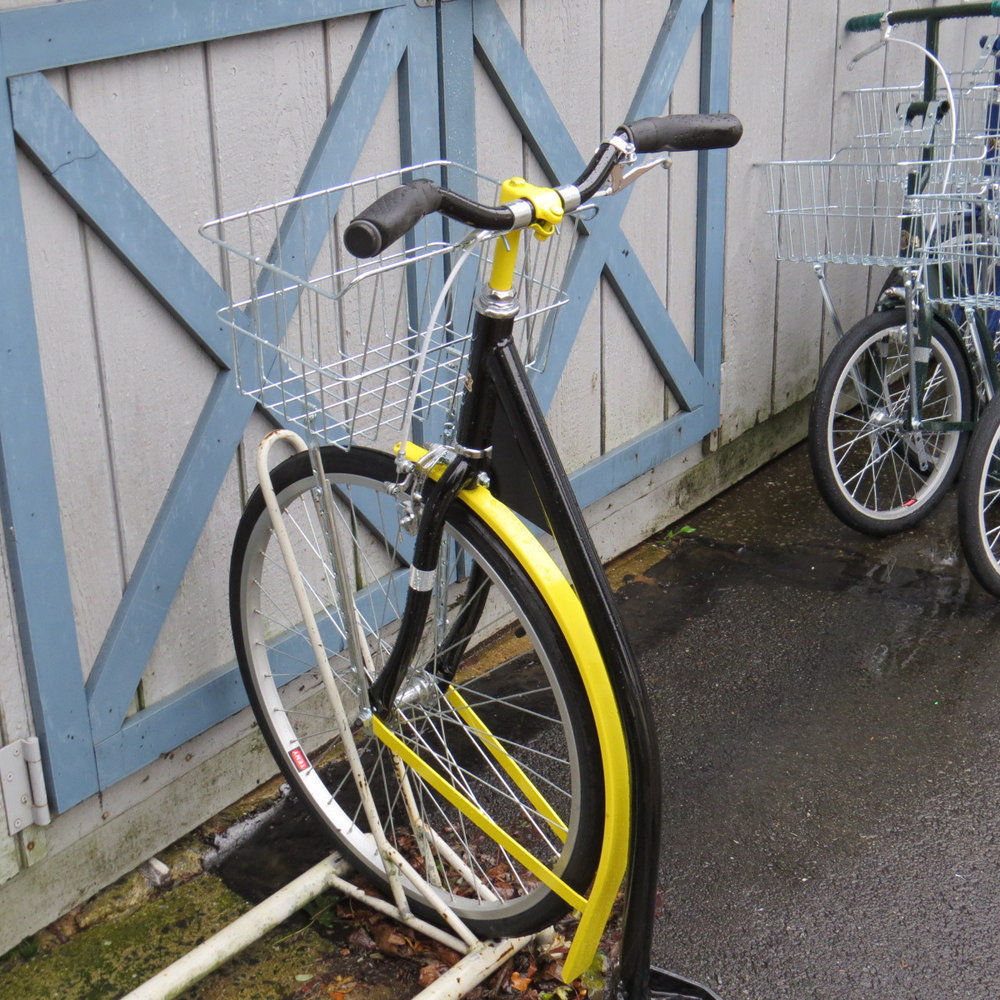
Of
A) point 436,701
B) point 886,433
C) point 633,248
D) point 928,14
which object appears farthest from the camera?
point 886,433

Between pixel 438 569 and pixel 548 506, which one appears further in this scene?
→ pixel 438 569

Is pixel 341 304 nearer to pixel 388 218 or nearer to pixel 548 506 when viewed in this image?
pixel 548 506

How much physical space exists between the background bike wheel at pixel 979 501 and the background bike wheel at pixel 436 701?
51.4 inches

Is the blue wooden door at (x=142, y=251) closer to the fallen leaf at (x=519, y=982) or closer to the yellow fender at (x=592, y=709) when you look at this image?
the yellow fender at (x=592, y=709)

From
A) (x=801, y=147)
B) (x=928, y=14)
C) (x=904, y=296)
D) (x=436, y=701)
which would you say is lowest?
(x=436, y=701)

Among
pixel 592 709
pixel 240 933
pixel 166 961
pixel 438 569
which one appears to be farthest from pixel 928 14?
pixel 166 961

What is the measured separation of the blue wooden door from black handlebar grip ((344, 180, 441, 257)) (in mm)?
799

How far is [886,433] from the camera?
455 centimetres

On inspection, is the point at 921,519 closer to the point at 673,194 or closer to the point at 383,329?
the point at 673,194

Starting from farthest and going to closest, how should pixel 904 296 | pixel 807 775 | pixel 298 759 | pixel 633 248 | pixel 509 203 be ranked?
pixel 904 296 < pixel 633 248 < pixel 807 775 < pixel 298 759 < pixel 509 203

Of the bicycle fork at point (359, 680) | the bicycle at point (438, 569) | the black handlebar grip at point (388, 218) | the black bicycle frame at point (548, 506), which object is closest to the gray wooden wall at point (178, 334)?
the bicycle at point (438, 569)

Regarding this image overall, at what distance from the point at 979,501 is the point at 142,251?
2464 millimetres

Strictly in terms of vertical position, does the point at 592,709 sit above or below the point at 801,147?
below

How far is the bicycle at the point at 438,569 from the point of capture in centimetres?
212
